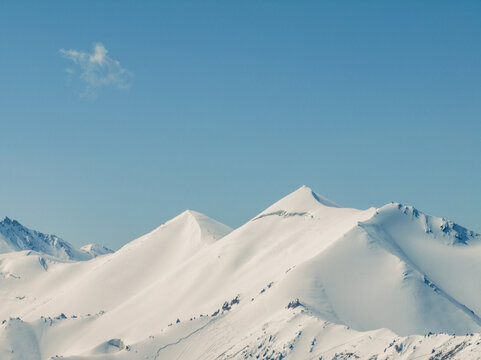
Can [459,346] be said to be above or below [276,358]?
below

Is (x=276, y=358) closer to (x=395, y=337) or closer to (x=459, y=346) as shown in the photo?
(x=395, y=337)

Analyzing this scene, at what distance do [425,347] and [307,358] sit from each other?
33034mm

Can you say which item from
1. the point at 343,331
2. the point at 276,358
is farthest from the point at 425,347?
the point at 276,358

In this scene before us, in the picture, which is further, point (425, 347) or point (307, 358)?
point (307, 358)

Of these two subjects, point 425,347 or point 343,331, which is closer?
point 425,347

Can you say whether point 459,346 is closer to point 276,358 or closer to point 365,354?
point 365,354

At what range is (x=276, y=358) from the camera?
19738 cm

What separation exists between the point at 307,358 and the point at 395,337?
24681mm

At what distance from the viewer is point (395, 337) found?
187 meters

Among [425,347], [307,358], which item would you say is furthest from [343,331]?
[425,347]

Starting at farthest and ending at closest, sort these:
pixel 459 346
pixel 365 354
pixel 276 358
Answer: pixel 276 358 < pixel 365 354 < pixel 459 346

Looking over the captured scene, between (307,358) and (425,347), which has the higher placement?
(307,358)

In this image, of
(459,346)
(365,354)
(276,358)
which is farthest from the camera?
(276,358)

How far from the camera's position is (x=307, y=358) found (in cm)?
19300
